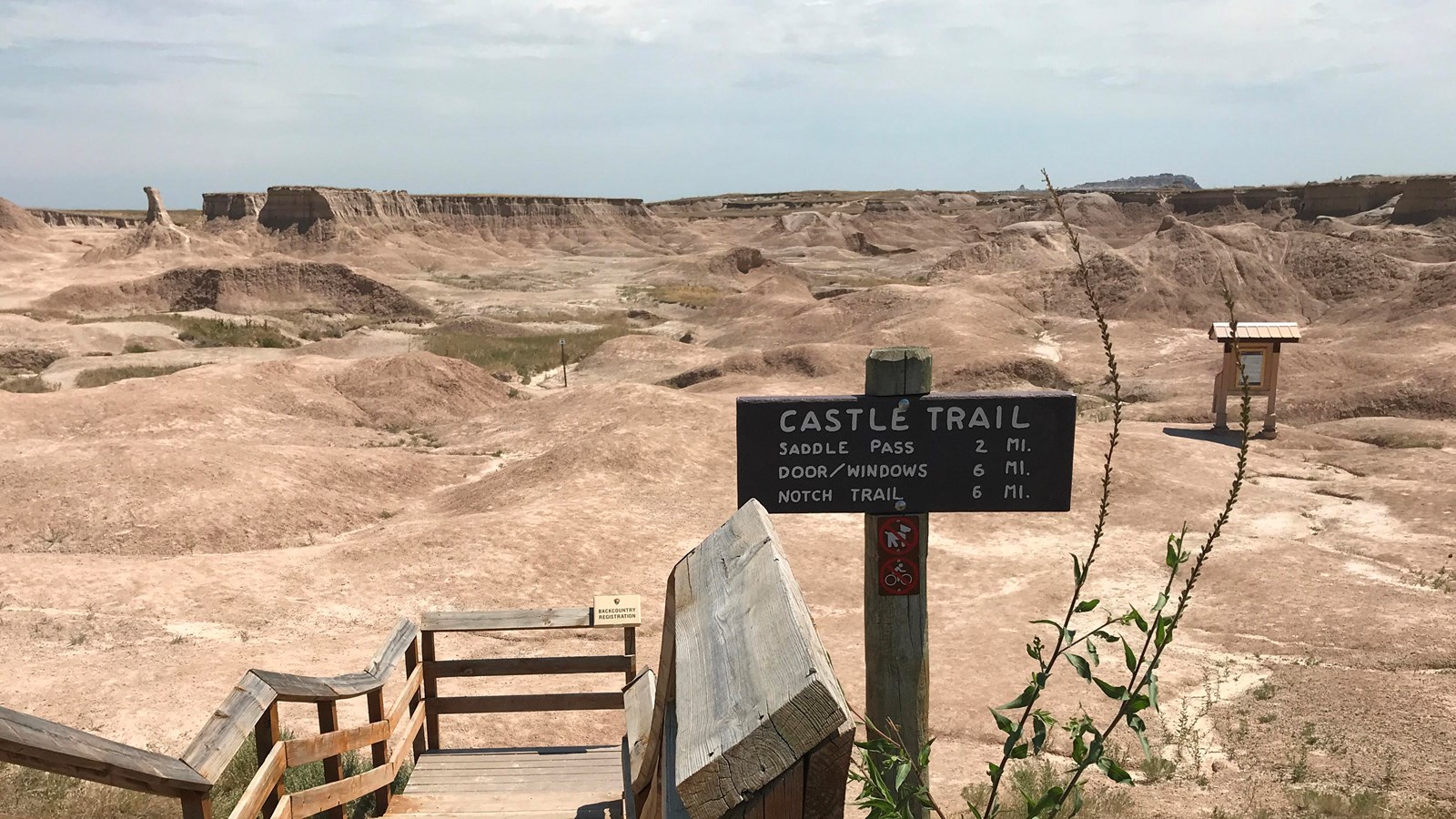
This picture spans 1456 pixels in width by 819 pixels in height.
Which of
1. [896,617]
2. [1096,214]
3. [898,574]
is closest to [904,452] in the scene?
[898,574]

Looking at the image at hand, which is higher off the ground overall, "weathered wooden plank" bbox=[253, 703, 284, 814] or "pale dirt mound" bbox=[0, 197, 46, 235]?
"pale dirt mound" bbox=[0, 197, 46, 235]

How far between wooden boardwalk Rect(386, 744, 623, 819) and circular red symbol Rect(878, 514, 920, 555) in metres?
1.65

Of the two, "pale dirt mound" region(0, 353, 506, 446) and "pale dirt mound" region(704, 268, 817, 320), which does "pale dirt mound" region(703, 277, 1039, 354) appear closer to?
"pale dirt mound" region(704, 268, 817, 320)

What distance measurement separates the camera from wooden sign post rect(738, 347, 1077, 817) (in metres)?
4.06

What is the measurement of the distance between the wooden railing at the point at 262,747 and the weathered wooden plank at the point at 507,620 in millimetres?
150

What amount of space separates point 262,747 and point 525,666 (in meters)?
2.54

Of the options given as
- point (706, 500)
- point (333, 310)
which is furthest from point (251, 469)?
point (333, 310)

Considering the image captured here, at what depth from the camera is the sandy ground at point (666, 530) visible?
7824 mm

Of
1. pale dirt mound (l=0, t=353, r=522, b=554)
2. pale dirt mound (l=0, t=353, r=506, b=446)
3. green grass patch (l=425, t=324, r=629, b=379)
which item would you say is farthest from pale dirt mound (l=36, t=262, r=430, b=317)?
pale dirt mound (l=0, t=353, r=522, b=554)

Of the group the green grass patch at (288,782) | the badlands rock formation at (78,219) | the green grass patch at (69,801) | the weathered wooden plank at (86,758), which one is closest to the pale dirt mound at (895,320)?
the green grass patch at (288,782)

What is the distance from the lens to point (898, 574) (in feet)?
13.6

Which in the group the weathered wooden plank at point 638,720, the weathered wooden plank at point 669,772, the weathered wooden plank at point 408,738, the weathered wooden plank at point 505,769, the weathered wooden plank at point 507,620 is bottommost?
the weathered wooden plank at point 505,769

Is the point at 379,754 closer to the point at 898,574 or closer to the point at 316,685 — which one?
the point at 316,685

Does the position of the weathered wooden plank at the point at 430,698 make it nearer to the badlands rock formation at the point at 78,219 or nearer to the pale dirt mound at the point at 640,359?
the pale dirt mound at the point at 640,359
